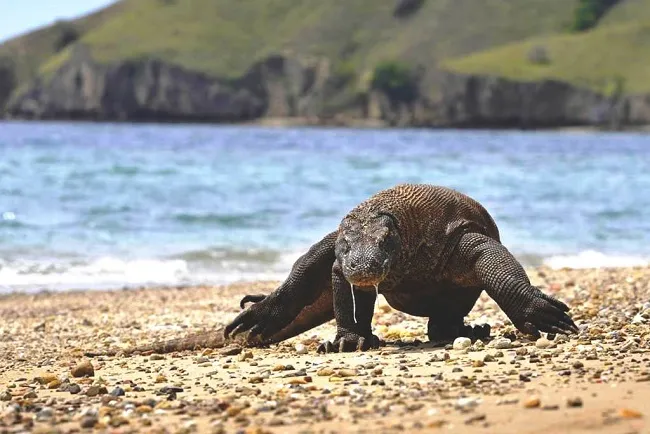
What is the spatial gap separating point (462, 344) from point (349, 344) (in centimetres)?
87

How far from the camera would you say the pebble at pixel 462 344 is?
8.00 meters

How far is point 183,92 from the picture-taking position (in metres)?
174

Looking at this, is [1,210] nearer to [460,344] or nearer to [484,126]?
[460,344]

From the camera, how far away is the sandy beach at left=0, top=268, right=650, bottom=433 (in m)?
5.56

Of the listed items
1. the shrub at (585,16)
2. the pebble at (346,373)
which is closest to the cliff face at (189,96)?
the shrub at (585,16)

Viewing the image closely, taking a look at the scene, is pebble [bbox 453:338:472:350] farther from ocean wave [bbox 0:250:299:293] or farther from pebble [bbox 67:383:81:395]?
ocean wave [bbox 0:250:299:293]

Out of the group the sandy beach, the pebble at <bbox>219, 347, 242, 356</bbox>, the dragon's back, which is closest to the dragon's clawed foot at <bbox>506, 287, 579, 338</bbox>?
the sandy beach

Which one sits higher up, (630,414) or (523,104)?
(630,414)

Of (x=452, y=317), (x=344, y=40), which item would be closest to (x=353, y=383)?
(x=452, y=317)

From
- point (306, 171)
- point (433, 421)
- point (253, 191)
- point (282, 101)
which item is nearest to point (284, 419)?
point (433, 421)

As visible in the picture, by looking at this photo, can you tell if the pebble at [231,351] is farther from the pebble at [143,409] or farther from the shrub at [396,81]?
the shrub at [396,81]

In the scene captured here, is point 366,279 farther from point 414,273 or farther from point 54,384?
point 54,384

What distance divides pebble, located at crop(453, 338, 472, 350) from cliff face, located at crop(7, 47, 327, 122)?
6445 inches

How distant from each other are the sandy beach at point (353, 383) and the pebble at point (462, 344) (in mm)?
60
